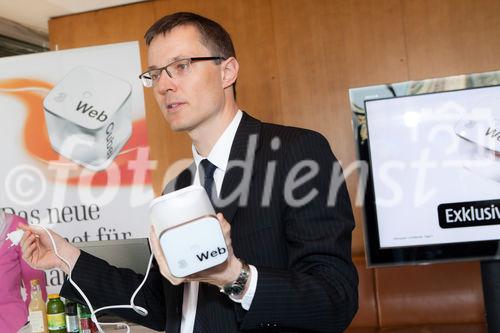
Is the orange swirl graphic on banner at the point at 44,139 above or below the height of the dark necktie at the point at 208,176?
above

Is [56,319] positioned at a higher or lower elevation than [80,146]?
lower

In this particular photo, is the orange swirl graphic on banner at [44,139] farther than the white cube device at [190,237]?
Yes

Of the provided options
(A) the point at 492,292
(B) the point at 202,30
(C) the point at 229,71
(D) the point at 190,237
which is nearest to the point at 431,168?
(A) the point at 492,292

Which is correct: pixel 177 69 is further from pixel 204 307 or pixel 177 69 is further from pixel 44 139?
pixel 44 139

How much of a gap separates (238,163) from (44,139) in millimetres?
2487

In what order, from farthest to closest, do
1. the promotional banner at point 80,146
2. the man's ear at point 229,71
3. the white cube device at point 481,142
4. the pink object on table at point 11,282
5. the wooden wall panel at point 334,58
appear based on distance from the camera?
1. the wooden wall panel at point 334,58
2. the promotional banner at point 80,146
3. the pink object on table at point 11,282
4. the white cube device at point 481,142
5. the man's ear at point 229,71

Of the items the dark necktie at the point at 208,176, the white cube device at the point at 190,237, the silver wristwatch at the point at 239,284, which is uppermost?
the dark necktie at the point at 208,176

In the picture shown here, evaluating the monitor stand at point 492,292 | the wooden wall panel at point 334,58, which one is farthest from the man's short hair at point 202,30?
the wooden wall panel at point 334,58

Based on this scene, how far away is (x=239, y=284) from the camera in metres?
0.97

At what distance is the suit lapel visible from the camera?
3.82 ft

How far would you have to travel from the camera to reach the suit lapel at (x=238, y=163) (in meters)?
1.16

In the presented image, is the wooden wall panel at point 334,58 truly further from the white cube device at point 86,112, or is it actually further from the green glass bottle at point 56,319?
the green glass bottle at point 56,319

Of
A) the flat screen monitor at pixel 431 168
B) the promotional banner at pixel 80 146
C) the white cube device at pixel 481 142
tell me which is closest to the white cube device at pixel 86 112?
the promotional banner at pixel 80 146

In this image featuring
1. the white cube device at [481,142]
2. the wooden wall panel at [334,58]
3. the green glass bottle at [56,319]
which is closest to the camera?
the green glass bottle at [56,319]
